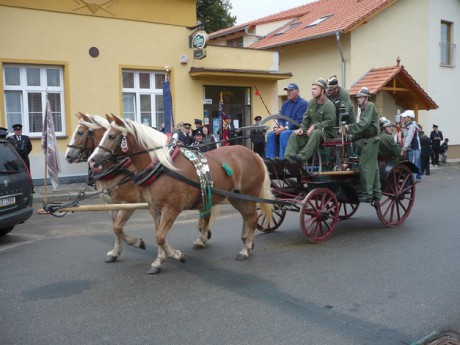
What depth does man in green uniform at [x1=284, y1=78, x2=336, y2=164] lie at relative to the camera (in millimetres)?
7262

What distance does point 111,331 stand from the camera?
4.28 metres

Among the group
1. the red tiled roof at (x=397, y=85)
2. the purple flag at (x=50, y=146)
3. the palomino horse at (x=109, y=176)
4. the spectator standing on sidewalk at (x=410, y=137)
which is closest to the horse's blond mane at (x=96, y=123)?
the palomino horse at (x=109, y=176)

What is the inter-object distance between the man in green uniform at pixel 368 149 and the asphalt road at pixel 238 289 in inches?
28.5

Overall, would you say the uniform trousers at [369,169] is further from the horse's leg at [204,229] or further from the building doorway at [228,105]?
the building doorway at [228,105]

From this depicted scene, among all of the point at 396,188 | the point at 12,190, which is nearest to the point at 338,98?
the point at 396,188

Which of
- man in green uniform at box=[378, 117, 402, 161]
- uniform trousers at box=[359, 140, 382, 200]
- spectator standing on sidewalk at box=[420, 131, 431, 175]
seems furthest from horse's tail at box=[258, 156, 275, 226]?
spectator standing on sidewalk at box=[420, 131, 431, 175]

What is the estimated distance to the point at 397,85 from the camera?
21.4 m

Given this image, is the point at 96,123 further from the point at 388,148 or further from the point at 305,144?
the point at 388,148

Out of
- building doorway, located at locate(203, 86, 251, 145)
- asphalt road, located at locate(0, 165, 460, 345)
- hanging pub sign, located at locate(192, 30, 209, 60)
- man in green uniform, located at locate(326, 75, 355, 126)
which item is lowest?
asphalt road, located at locate(0, 165, 460, 345)

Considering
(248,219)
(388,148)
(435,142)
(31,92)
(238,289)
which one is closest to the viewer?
(238,289)

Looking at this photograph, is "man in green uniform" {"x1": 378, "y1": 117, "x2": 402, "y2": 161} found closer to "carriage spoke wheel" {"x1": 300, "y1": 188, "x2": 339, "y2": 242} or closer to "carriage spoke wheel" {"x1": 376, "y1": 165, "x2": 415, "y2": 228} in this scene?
"carriage spoke wheel" {"x1": 376, "y1": 165, "x2": 415, "y2": 228}

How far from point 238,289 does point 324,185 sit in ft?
9.10

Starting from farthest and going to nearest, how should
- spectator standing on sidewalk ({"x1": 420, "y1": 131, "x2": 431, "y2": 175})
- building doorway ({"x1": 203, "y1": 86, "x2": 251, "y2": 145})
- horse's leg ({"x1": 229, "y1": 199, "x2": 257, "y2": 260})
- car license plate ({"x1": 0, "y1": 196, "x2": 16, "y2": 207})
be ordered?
spectator standing on sidewalk ({"x1": 420, "y1": 131, "x2": 431, "y2": 175})
building doorway ({"x1": 203, "y1": 86, "x2": 251, "y2": 145})
car license plate ({"x1": 0, "y1": 196, "x2": 16, "y2": 207})
horse's leg ({"x1": 229, "y1": 199, "x2": 257, "y2": 260})

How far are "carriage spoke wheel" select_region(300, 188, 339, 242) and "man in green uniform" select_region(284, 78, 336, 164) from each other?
1.84 feet
